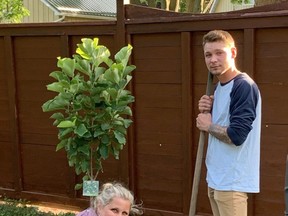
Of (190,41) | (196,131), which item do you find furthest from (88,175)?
(190,41)

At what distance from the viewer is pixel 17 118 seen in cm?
648

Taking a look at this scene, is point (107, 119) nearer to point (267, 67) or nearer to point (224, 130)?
point (224, 130)

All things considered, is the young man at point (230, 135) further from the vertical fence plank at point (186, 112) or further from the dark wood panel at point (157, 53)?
the dark wood panel at point (157, 53)

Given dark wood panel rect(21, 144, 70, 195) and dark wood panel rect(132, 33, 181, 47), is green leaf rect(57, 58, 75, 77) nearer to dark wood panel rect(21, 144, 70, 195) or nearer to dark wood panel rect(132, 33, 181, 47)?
dark wood panel rect(132, 33, 181, 47)

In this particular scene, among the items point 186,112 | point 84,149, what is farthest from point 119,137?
point 186,112

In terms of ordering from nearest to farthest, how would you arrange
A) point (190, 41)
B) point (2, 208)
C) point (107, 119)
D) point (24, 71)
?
point (107, 119)
point (190, 41)
point (2, 208)
point (24, 71)

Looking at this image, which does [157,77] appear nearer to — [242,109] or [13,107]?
[13,107]

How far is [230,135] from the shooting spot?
3.42m

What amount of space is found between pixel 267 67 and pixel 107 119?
1511mm

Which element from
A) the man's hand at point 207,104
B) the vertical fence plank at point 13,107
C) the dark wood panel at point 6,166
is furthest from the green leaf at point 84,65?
the dark wood panel at point 6,166

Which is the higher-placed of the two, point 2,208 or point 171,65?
point 171,65

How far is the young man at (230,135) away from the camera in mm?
3461

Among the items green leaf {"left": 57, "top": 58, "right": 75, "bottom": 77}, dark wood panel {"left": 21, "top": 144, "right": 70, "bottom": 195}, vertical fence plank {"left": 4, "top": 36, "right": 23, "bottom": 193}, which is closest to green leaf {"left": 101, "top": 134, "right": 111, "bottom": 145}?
green leaf {"left": 57, "top": 58, "right": 75, "bottom": 77}

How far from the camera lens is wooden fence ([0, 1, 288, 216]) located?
484 cm
